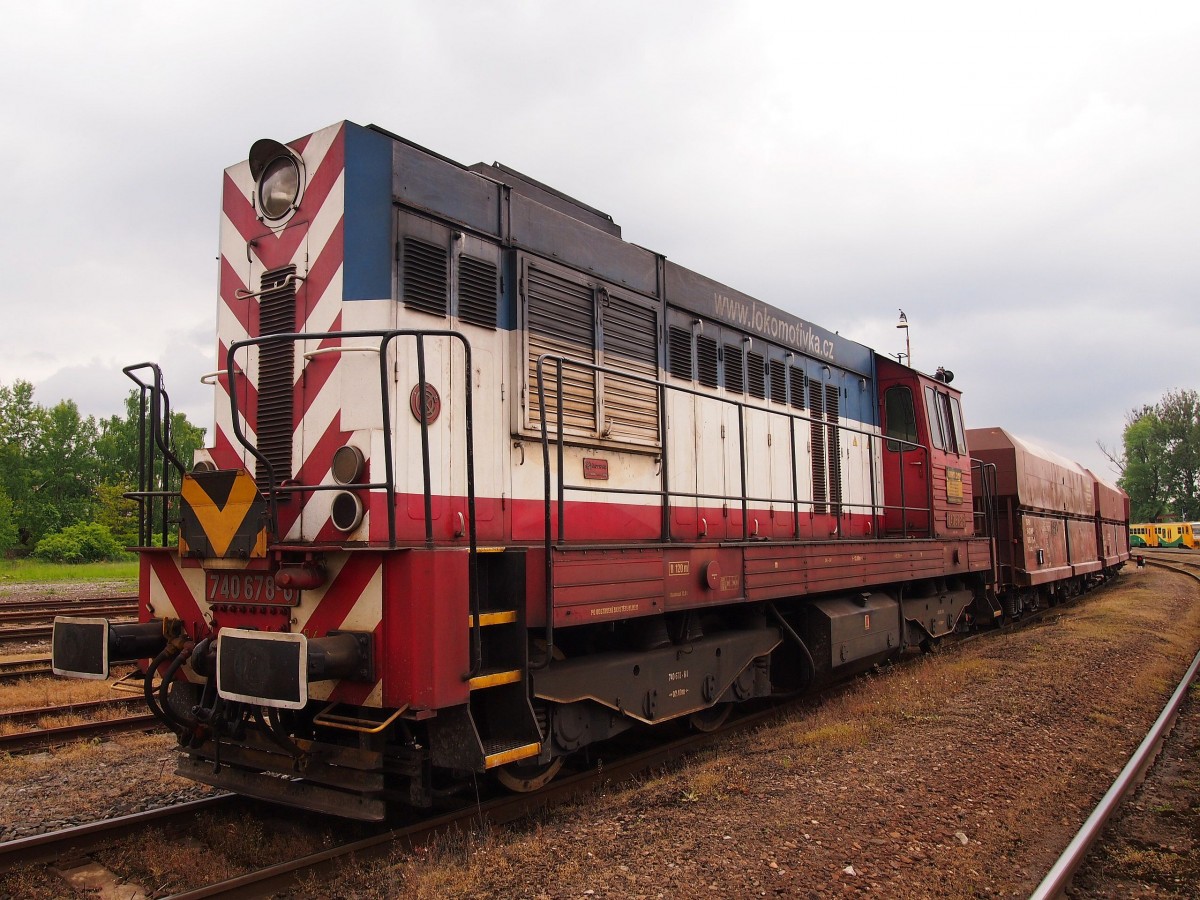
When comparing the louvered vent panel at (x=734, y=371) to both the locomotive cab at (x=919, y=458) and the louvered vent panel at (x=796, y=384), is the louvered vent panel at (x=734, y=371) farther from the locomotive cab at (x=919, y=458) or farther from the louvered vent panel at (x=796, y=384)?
the locomotive cab at (x=919, y=458)


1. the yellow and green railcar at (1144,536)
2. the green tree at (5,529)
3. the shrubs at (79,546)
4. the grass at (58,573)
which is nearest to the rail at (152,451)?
the grass at (58,573)

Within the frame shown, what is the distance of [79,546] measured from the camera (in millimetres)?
33750

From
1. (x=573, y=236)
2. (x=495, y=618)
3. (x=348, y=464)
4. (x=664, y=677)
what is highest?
(x=573, y=236)

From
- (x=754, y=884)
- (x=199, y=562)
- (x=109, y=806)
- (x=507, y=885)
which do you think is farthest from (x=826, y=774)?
(x=109, y=806)

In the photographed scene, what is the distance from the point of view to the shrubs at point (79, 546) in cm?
3316

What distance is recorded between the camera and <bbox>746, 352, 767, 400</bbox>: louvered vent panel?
25.2 ft

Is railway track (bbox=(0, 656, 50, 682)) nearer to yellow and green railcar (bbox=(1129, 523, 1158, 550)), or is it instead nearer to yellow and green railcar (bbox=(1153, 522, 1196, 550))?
yellow and green railcar (bbox=(1153, 522, 1196, 550))

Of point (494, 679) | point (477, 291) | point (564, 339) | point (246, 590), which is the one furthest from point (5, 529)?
point (494, 679)

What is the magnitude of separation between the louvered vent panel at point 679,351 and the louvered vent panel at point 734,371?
0.62 metres

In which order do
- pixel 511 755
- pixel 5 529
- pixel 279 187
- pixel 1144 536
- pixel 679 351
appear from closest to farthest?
pixel 511 755
pixel 279 187
pixel 679 351
pixel 5 529
pixel 1144 536

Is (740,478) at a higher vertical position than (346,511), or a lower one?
higher

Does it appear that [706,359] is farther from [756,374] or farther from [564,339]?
[564,339]

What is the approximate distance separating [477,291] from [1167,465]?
269ft

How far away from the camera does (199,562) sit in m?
4.58
